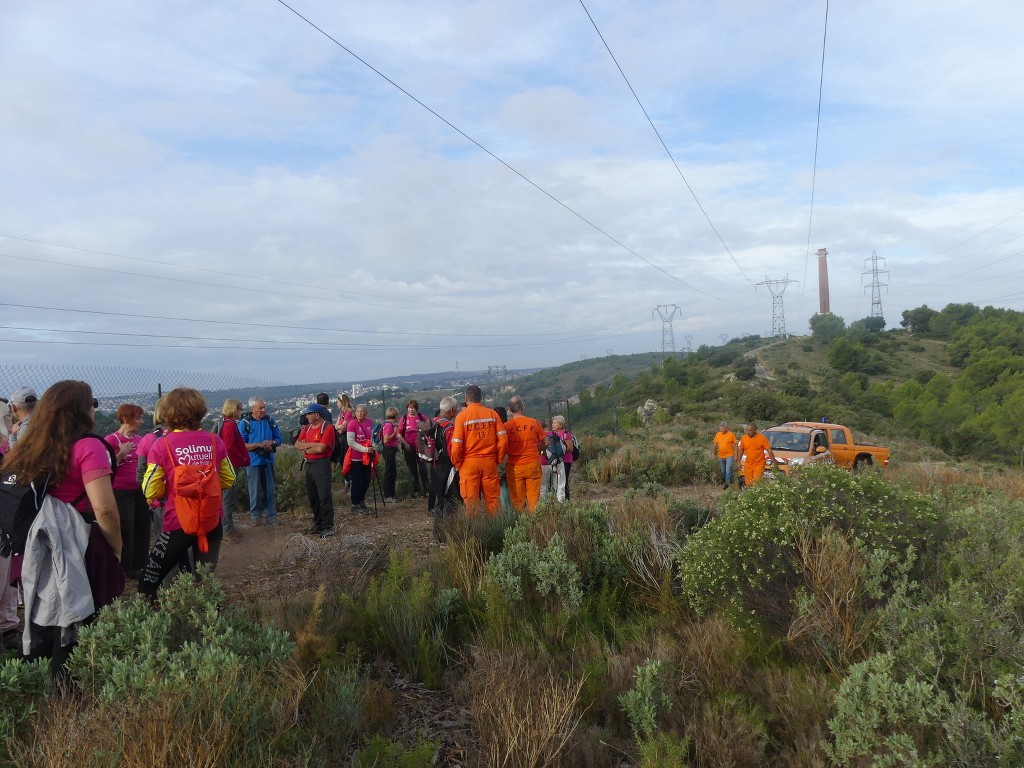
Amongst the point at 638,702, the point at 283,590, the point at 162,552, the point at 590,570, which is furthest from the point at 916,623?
the point at 162,552

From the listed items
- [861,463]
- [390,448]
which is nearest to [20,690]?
[861,463]

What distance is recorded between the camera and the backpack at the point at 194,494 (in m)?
4.28

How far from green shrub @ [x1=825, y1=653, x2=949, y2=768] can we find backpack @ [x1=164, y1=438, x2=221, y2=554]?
373cm

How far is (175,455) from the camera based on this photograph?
4301 mm

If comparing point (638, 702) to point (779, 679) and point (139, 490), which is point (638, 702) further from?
point (139, 490)

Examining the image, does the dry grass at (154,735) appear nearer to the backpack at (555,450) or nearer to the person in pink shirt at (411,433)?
the backpack at (555,450)

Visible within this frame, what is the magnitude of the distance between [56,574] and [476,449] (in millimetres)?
4583

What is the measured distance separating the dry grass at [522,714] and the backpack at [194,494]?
6.77 ft

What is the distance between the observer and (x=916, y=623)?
134 inches

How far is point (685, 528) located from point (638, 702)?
10.1 ft

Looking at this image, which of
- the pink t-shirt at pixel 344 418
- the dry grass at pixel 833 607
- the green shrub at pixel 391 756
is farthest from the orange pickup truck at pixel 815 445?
the green shrub at pixel 391 756

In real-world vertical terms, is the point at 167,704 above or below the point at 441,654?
above

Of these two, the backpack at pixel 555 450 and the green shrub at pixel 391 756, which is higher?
the backpack at pixel 555 450

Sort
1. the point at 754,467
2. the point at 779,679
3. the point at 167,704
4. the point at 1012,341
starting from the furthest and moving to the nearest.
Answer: the point at 1012,341
the point at 754,467
the point at 779,679
the point at 167,704
